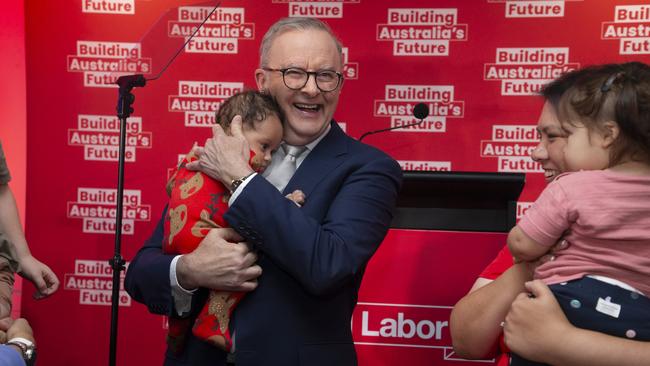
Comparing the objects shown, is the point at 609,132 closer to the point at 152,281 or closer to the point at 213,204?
the point at 213,204

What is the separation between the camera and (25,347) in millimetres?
1502

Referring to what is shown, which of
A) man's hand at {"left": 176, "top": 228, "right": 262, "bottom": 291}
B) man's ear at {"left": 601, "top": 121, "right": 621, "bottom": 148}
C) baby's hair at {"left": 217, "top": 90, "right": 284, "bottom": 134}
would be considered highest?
baby's hair at {"left": 217, "top": 90, "right": 284, "bottom": 134}

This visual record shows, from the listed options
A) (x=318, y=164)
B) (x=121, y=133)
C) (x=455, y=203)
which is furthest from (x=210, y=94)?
(x=318, y=164)

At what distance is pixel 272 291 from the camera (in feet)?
5.42

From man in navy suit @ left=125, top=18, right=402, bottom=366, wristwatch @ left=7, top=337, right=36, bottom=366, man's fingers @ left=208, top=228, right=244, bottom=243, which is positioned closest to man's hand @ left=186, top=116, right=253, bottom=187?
man in navy suit @ left=125, top=18, right=402, bottom=366

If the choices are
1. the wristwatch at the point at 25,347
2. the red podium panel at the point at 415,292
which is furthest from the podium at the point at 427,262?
the wristwatch at the point at 25,347

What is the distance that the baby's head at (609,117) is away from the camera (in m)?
1.31

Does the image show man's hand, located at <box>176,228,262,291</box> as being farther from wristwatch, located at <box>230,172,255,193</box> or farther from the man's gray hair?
the man's gray hair

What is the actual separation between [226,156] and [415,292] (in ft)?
3.91

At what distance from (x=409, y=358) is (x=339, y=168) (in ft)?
3.88

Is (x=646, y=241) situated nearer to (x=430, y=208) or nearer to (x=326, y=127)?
(x=326, y=127)

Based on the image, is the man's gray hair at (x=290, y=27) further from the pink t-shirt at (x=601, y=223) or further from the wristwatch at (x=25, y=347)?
the wristwatch at (x=25, y=347)

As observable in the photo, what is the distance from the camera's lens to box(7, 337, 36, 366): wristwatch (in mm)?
1489

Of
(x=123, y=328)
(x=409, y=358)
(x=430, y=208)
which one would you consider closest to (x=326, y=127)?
(x=430, y=208)
